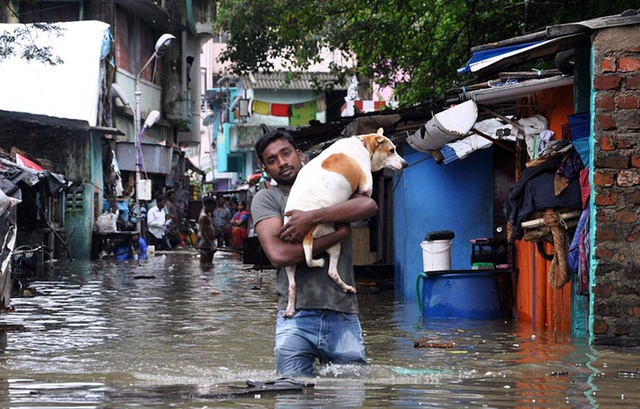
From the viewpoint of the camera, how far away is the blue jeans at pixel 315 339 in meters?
6.08

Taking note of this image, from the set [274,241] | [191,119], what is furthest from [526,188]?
[191,119]

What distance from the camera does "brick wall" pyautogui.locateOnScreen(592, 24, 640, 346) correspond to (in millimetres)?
9453

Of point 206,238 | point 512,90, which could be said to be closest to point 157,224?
point 206,238

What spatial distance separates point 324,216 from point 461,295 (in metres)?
6.86

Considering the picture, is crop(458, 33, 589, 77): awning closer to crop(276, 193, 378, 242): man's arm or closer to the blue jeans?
crop(276, 193, 378, 242): man's arm

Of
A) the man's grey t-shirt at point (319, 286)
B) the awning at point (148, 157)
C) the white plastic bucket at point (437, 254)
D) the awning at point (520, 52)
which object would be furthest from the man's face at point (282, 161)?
the awning at point (148, 157)

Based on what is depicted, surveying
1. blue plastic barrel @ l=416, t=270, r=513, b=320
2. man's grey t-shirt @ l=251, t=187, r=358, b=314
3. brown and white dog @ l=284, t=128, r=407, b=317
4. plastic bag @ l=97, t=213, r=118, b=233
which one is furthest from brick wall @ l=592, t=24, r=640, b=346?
plastic bag @ l=97, t=213, r=118, b=233

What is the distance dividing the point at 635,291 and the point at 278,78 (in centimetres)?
4374

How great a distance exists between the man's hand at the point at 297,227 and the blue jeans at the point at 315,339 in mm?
A: 390

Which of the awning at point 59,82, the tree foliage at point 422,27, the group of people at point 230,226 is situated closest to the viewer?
the tree foliage at point 422,27

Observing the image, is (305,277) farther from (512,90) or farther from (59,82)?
(59,82)

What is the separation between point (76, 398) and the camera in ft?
21.6

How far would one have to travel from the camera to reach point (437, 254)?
1315 centimetres

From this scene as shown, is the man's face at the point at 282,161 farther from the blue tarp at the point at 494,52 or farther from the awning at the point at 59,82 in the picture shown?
the awning at the point at 59,82
